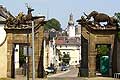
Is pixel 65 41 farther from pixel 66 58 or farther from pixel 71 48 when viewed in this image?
pixel 66 58

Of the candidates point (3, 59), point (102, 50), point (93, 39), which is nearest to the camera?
point (93, 39)

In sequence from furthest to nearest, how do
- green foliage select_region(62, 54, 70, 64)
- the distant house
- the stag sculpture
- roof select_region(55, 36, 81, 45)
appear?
1. roof select_region(55, 36, 81, 45)
2. the distant house
3. green foliage select_region(62, 54, 70, 64)
4. the stag sculpture

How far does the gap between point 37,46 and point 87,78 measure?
6.03 metres

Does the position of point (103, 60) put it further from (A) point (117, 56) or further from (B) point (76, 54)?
(B) point (76, 54)

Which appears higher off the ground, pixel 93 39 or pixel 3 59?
pixel 93 39

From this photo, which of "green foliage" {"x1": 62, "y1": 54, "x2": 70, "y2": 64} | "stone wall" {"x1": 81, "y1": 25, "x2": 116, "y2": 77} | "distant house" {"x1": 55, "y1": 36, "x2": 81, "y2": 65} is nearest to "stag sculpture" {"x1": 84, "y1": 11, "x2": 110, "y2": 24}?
"stone wall" {"x1": 81, "y1": 25, "x2": 116, "y2": 77}

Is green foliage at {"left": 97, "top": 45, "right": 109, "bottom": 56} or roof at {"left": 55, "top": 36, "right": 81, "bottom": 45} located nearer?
green foliage at {"left": 97, "top": 45, "right": 109, "bottom": 56}

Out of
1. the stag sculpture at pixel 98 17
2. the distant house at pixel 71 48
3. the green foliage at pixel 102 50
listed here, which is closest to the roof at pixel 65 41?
the distant house at pixel 71 48

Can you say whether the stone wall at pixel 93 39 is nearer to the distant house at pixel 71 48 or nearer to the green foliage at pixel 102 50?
the green foliage at pixel 102 50

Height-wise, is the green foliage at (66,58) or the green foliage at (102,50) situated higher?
the green foliage at (102,50)

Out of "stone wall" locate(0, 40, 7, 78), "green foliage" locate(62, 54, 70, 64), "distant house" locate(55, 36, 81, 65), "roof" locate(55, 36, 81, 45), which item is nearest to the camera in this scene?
"stone wall" locate(0, 40, 7, 78)

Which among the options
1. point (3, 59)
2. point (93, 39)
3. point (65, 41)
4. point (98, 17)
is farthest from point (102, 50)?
point (65, 41)

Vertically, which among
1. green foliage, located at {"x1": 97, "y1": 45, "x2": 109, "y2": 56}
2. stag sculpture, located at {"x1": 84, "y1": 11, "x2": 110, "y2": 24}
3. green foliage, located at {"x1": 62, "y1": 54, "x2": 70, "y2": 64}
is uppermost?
stag sculpture, located at {"x1": 84, "y1": 11, "x2": 110, "y2": 24}

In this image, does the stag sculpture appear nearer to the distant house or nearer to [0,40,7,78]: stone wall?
[0,40,7,78]: stone wall
